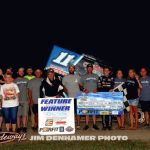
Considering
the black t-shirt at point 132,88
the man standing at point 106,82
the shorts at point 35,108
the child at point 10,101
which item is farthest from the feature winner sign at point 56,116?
the black t-shirt at point 132,88

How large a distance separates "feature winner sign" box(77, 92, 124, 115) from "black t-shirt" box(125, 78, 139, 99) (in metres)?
0.29

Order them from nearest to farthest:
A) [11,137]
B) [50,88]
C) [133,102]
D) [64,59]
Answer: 1. [11,137]
2. [50,88]
3. [133,102]
4. [64,59]

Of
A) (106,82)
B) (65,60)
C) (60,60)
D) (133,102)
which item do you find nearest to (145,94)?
(133,102)

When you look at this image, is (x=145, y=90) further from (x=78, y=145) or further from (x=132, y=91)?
(x=78, y=145)

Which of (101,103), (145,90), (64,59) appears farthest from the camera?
(64,59)

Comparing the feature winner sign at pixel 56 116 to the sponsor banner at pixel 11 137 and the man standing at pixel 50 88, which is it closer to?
the man standing at pixel 50 88

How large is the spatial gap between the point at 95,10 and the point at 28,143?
8.83 m

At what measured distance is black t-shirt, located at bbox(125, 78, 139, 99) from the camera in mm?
12359

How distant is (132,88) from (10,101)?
134 inches

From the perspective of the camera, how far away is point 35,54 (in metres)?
17.6

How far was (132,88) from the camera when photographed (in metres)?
12.4

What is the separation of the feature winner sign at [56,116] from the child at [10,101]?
65cm

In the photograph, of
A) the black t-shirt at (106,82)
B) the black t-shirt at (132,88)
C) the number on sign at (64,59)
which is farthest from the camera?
the number on sign at (64,59)

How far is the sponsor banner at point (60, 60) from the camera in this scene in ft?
53.3
